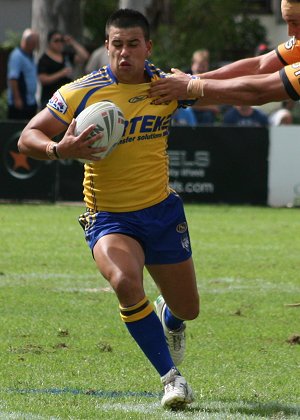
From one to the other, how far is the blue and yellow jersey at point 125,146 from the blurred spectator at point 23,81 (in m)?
11.6

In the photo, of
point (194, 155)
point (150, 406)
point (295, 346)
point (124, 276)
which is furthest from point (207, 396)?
point (194, 155)

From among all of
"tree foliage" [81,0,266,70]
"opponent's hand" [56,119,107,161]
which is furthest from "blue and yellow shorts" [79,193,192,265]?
"tree foliage" [81,0,266,70]

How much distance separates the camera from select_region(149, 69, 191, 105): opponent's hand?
270 inches

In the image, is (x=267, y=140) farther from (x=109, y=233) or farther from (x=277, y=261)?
(x=109, y=233)

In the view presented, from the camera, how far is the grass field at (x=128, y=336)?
644cm

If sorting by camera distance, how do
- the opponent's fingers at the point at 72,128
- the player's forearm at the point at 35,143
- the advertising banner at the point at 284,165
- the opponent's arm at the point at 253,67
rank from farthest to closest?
the advertising banner at the point at 284,165 < the opponent's arm at the point at 253,67 < the player's forearm at the point at 35,143 < the opponent's fingers at the point at 72,128

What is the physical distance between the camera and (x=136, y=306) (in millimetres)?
6438

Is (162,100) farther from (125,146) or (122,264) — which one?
(122,264)

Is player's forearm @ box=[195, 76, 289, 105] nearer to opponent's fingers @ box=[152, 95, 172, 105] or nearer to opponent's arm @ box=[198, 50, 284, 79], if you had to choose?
opponent's fingers @ box=[152, 95, 172, 105]

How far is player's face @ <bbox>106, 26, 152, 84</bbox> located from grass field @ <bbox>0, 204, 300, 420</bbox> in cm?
180

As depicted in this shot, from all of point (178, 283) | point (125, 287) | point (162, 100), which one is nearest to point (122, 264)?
point (125, 287)

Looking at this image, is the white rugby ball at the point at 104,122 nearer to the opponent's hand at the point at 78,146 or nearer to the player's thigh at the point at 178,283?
the opponent's hand at the point at 78,146

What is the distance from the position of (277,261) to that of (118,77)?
5.87 metres

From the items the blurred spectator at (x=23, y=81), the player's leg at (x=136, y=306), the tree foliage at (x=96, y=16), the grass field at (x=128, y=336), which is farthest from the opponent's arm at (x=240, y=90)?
the tree foliage at (x=96, y=16)
